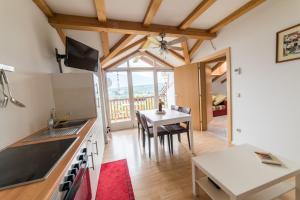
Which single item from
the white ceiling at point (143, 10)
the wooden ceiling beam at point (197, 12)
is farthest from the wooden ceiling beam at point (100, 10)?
the wooden ceiling beam at point (197, 12)

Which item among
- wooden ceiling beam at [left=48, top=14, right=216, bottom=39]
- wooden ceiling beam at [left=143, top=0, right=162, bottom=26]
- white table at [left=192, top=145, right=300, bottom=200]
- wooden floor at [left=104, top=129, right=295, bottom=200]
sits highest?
wooden ceiling beam at [left=143, top=0, right=162, bottom=26]

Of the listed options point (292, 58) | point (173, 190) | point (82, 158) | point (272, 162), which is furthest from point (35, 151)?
point (292, 58)

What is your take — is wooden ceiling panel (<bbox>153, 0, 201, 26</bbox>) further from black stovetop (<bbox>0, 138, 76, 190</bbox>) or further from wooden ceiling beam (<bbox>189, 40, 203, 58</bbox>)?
black stovetop (<bbox>0, 138, 76, 190</bbox>)

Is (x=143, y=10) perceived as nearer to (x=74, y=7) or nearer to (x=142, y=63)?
(x=74, y=7)

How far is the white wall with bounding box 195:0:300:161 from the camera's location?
1.93m

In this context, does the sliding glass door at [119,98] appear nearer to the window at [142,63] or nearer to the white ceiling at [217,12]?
the window at [142,63]

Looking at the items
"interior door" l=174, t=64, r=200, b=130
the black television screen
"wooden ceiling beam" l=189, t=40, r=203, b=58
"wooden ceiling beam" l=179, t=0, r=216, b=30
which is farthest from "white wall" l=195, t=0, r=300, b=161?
the black television screen

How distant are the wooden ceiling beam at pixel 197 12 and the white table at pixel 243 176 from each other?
6.65 ft

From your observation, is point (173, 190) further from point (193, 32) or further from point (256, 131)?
point (193, 32)

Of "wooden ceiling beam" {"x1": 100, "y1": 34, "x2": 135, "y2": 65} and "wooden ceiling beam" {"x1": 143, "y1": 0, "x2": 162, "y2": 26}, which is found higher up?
"wooden ceiling beam" {"x1": 143, "y1": 0, "x2": 162, "y2": 26}

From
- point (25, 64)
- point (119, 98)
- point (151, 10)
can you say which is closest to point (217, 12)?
point (151, 10)

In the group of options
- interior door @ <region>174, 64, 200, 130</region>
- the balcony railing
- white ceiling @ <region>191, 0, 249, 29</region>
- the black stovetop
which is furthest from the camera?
the balcony railing

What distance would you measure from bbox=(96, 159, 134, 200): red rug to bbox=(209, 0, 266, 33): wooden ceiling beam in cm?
309

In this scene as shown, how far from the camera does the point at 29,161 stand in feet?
2.87
